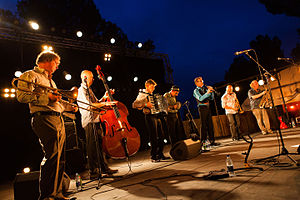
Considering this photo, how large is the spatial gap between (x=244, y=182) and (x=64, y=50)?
7.74 m

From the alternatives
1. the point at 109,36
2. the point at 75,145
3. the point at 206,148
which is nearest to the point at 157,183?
the point at 206,148

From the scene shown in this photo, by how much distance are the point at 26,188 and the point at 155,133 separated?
261cm

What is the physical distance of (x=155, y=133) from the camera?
427 centimetres

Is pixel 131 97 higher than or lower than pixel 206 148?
higher

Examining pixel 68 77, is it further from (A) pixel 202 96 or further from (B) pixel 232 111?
(B) pixel 232 111

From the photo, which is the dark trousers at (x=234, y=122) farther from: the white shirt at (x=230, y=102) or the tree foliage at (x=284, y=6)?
the tree foliage at (x=284, y=6)

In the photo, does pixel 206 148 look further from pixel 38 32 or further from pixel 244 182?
pixel 38 32

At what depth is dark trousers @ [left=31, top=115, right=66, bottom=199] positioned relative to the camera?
6.80 ft

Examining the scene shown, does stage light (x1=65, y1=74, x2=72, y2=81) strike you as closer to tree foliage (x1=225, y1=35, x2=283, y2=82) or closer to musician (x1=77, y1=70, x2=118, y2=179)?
musician (x1=77, y1=70, x2=118, y2=179)

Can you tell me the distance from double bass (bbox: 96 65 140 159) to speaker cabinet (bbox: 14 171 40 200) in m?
1.13

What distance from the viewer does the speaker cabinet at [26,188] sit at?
2377mm

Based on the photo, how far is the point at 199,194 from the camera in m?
1.66

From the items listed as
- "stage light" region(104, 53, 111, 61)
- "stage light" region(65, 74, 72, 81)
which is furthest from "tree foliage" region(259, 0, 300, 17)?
"stage light" region(65, 74, 72, 81)

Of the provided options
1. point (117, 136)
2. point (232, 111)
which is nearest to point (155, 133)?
point (117, 136)
